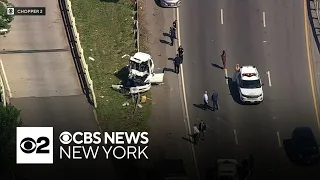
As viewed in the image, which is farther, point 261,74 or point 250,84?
point 261,74

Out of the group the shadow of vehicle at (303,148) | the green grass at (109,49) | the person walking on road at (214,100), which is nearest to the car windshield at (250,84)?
the person walking on road at (214,100)

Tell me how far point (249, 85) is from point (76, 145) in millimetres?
13960

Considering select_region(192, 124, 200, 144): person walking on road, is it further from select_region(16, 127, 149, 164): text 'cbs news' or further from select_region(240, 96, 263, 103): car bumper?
select_region(240, 96, 263, 103): car bumper

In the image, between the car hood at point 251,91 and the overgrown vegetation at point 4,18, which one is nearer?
the car hood at point 251,91

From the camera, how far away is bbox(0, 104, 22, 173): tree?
52500 millimetres

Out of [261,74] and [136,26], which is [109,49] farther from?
[261,74]

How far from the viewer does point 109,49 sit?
70500mm

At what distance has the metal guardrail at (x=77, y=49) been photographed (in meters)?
64.8

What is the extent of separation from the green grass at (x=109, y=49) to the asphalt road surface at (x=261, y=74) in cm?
414

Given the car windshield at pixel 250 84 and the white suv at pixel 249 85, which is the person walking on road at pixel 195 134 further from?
the car windshield at pixel 250 84

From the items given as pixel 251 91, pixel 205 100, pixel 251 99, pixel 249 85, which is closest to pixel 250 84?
pixel 249 85

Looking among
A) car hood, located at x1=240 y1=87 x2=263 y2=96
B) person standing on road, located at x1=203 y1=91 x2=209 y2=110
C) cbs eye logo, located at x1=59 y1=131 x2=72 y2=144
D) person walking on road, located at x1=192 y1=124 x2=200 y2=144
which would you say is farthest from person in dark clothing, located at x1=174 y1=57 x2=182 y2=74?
cbs eye logo, located at x1=59 y1=131 x2=72 y2=144

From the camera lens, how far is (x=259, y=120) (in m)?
62.9

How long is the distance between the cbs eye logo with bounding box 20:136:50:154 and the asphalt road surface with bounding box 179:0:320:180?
9.77 metres
